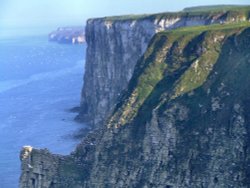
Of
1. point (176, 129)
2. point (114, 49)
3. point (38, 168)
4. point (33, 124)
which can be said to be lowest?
point (33, 124)

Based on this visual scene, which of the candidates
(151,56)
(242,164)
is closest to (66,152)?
(151,56)

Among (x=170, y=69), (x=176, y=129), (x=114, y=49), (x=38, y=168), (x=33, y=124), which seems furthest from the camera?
(x=33, y=124)

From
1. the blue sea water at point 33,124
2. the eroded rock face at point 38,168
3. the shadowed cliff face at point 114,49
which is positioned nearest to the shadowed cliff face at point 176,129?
the eroded rock face at point 38,168

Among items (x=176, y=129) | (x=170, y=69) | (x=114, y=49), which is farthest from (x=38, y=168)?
(x=114, y=49)

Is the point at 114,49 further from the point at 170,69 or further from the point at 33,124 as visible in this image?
the point at 170,69

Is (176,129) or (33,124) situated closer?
(176,129)

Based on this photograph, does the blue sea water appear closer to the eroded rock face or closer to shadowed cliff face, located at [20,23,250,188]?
the eroded rock face

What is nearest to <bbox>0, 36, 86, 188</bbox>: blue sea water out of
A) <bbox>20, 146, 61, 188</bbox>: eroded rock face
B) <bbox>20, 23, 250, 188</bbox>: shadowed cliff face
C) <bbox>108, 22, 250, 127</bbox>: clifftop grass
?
<bbox>20, 146, 61, 188</bbox>: eroded rock face

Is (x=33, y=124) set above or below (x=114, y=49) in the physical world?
below

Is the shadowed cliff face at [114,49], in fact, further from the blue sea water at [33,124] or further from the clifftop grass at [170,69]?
the clifftop grass at [170,69]
